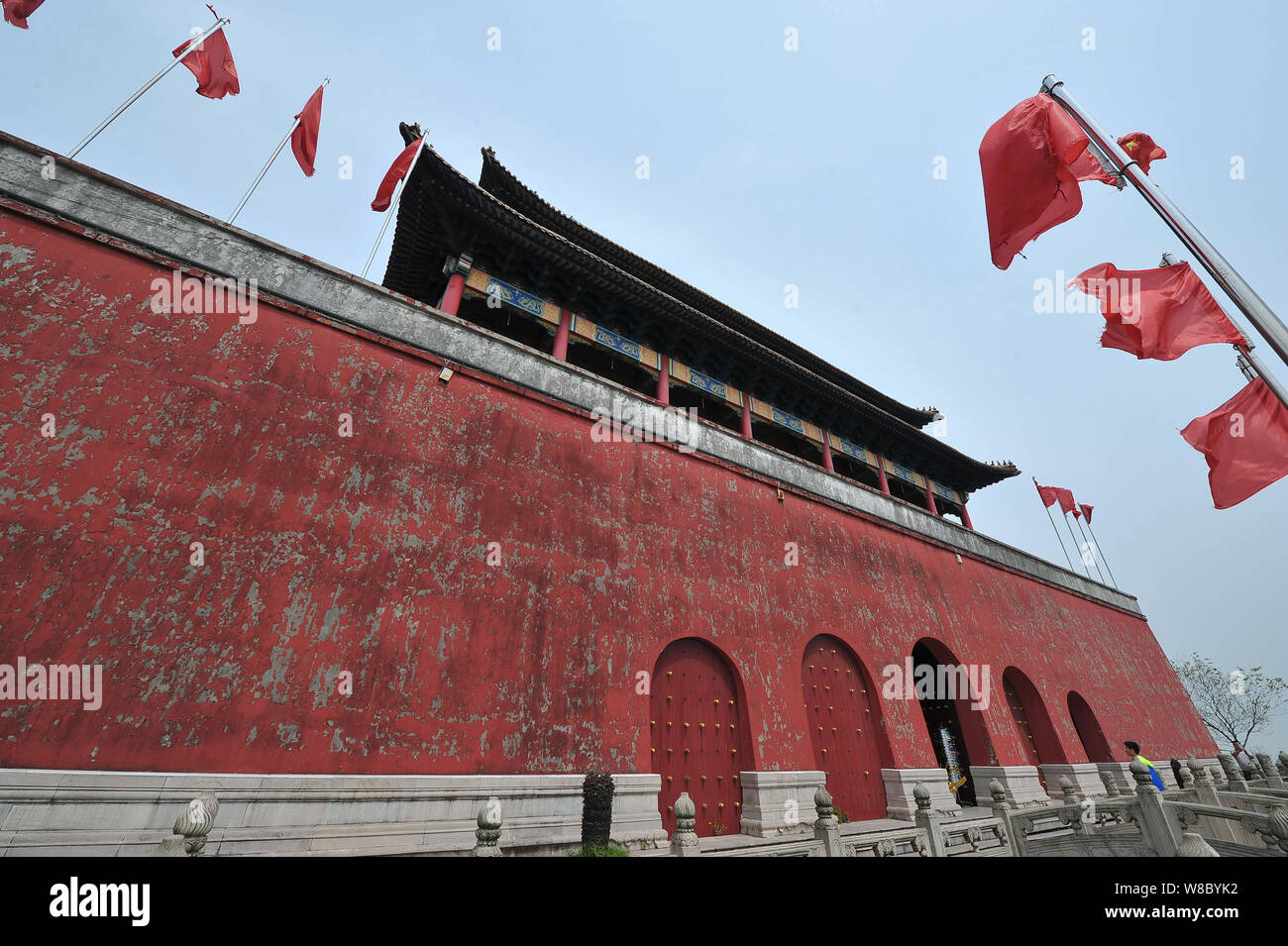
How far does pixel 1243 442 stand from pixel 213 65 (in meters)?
12.1

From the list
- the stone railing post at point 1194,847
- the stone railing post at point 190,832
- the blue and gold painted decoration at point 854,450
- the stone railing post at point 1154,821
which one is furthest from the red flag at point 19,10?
the stone railing post at point 1154,821

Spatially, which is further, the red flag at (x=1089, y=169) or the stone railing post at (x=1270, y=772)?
the stone railing post at (x=1270, y=772)

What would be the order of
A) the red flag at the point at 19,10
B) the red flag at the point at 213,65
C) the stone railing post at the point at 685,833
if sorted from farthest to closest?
1. the red flag at the point at 213,65
2. the red flag at the point at 19,10
3. the stone railing post at the point at 685,833

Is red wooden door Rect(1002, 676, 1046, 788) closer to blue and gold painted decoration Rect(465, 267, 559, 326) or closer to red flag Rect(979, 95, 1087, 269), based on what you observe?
red flag Rect(979, 95, 1087, 269)

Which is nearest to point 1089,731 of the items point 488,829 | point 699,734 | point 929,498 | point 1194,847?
point 929,498

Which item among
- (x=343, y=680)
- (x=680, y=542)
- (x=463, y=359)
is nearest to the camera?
(x=343, y=680)

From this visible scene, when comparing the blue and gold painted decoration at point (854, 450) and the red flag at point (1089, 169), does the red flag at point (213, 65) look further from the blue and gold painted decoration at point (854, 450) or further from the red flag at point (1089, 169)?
the blue and gold painted decoration at point (854, 450)

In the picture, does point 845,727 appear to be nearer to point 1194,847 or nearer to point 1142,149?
point 1194,847

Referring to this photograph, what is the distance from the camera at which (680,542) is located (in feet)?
23.9

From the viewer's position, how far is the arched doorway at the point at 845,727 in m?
7.48

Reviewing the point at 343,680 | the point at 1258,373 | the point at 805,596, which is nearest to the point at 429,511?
the point at 343,680

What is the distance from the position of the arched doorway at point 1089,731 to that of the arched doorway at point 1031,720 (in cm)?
151

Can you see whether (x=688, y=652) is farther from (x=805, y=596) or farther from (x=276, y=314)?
(x=276, y=314)
